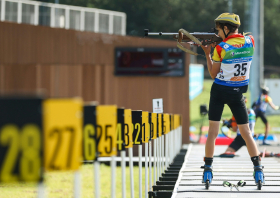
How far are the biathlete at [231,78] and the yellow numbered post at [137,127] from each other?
0.79 m

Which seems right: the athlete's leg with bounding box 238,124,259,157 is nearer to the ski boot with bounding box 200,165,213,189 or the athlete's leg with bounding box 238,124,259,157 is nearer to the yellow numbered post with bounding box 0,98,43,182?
the ski boot with bounding box 200,165,213,189

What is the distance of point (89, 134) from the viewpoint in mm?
3395

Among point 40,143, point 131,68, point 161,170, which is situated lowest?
point 161,170

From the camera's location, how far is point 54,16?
2091 centimetres

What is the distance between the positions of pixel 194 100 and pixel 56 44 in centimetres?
2234

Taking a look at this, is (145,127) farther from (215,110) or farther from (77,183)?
(77,183)

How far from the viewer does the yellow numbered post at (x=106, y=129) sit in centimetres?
375

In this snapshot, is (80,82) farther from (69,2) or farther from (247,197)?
(69,2)

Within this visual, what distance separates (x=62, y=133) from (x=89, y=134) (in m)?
0.82

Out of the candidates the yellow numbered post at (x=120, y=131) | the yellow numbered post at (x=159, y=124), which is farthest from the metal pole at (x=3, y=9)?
the yellow numbered post at (x=120, y=131)

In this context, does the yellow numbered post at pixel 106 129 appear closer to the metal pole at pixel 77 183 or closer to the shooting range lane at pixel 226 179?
the metal pole at pixel 77 183

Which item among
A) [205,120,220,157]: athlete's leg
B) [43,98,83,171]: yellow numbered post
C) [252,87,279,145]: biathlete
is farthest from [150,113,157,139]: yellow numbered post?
[252,87,279,145]: biathlete

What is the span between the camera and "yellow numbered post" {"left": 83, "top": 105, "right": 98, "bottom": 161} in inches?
133

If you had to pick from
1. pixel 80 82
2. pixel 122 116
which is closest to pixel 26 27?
pixel 80 82
